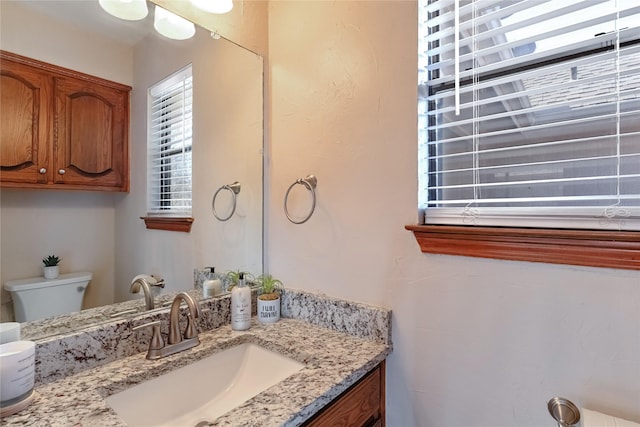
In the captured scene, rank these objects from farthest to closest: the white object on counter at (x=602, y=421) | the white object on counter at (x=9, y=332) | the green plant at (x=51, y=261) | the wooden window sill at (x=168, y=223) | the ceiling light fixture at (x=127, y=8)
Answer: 1. the wooden window sill at (x=168, y=223)
2. the ceiling light fixture at (x=127, y=8)
3. the green plant at (x=51, y=261)
4. the white object on counter at (x=9, y=332)
5. the white object on counter at (x=602, y=421)

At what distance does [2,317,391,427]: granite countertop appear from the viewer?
2.24ft

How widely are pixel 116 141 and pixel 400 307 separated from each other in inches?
41.1

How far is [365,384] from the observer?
3.13 ft

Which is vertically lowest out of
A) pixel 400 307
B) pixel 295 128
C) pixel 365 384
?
pixel 365 384

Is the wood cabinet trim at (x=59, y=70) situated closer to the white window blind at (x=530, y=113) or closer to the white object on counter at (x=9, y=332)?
the white object on counter at (x=9, y=332)

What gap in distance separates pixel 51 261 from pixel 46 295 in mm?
91

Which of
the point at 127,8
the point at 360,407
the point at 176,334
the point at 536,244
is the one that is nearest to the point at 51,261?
the point at 176,334

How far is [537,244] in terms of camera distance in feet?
2.61

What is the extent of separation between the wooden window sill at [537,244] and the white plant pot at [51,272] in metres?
1.01

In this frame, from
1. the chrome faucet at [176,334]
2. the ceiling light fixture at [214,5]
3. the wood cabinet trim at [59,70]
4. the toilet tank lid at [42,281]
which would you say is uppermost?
the ceiling light fixture at [214,5]

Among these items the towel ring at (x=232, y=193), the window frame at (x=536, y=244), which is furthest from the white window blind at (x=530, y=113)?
the towel ring at (x=232, y=193)

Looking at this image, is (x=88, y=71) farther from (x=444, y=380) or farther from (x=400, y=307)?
(x=444, y=380)

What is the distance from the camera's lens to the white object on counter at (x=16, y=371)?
0.67m

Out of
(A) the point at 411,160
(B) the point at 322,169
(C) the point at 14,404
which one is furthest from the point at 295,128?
(C) the point at 14,404
